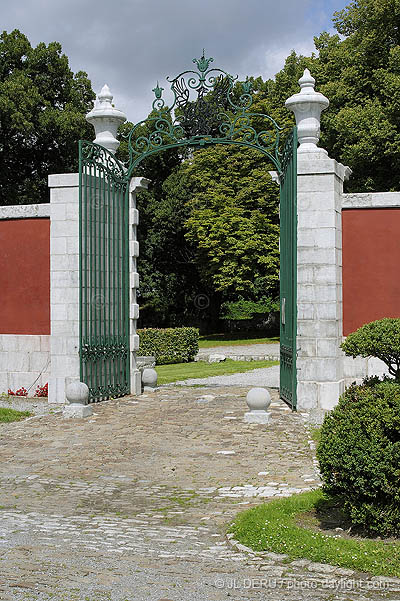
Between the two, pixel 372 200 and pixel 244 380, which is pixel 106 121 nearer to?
pixel 372 200

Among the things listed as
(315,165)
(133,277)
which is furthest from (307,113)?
(133,277)

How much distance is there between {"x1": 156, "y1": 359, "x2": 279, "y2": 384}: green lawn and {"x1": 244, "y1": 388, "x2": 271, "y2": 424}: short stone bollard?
5816 mm

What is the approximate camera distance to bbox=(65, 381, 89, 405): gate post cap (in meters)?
10.7

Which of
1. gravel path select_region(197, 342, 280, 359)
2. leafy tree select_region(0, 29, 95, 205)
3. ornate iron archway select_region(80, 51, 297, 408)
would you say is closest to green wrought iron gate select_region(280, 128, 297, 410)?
ornate iron archway select_region(80, 51, 297, 408)

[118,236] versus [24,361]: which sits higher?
[118,236]

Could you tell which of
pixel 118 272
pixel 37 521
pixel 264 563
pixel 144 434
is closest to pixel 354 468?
pixel 264 563

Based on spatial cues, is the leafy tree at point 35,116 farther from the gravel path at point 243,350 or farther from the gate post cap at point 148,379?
the gate post cap at point 148,379

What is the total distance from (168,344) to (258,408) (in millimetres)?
11722

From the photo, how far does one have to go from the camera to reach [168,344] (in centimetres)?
2158

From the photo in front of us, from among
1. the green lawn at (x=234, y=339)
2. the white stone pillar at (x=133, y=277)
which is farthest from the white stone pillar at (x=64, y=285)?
the green lawn at (x=234, y=339)

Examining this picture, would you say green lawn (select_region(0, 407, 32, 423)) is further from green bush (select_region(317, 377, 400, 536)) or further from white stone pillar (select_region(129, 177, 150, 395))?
green bush (select_region(317, 377, 400, 536))

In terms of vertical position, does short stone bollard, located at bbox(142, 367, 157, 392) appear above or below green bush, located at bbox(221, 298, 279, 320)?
below

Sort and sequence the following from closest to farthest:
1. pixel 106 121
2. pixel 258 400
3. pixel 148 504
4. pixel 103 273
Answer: pixel 148 504 → pixel 258 400 → pixel 103 273 → pixel 106 121

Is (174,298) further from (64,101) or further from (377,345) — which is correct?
(377,345)
